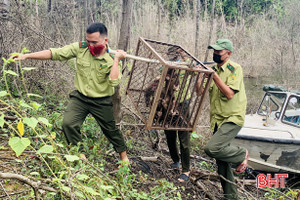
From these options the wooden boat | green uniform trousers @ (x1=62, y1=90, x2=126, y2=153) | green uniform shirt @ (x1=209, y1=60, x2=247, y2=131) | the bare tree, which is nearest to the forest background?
the bare tree

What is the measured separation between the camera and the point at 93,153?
342 cm

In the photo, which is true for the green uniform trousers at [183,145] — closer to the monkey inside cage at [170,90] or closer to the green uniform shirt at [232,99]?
the monkey inside cage at [170,90]

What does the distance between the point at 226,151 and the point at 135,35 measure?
6.56 metres

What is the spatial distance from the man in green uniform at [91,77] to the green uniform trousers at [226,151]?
52.3 inches

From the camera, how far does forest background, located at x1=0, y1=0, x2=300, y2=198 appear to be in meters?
4.44

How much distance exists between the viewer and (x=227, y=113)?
3.40m

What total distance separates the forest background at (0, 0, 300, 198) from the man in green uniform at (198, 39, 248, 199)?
160cm

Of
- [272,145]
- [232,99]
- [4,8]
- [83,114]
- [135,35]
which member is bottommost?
[272,145]

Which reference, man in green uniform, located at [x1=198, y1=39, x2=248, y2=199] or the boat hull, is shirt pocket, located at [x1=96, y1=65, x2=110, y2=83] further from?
the boat hull

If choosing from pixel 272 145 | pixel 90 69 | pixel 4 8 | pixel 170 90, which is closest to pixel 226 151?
pixel 170 90

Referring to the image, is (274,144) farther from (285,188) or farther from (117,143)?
(117,143)

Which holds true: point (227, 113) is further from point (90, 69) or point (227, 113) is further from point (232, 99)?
point (90, 69)

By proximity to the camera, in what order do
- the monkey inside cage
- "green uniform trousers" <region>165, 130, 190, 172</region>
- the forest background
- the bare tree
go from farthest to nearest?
the forest background
the bare tree
"green uniform trousers" <region>165, 130, 190, 172</region>
the monkey inside cage

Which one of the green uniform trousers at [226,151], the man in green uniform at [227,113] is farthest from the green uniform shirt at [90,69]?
the green uniform trousers at [226,151]
